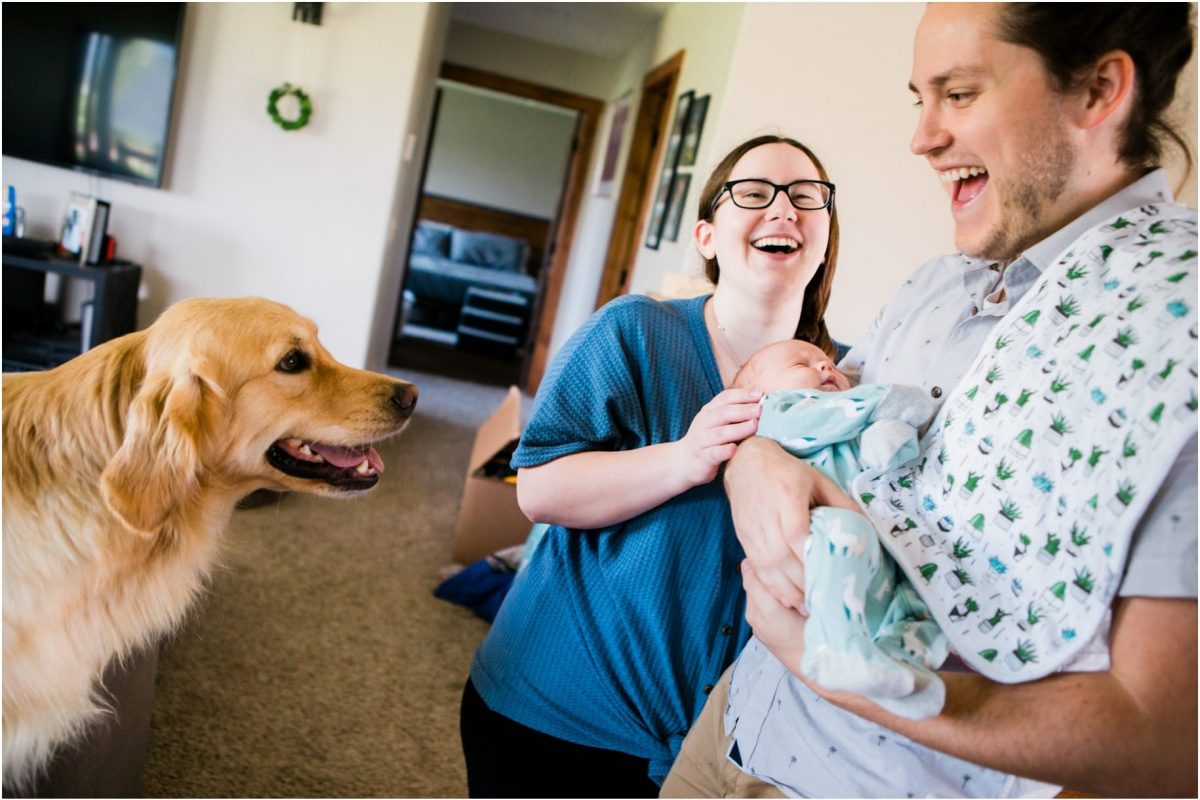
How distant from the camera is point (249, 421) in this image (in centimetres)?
139

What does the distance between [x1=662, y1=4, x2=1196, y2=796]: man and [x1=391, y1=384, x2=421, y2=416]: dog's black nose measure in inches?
31.1

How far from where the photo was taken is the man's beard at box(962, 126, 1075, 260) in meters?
0.83

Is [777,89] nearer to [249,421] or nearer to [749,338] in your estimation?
[749,338]

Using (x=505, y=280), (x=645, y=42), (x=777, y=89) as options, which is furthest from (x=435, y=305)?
(x=777, y=89)

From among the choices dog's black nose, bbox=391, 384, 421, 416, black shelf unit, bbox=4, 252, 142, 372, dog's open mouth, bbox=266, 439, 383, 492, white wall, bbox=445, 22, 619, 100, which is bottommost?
black shelf unit, bbox=4, 252, 142, 372

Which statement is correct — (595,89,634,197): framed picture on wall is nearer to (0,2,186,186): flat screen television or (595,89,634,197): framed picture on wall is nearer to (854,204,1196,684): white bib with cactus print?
(0,2,186,186): flat screen television

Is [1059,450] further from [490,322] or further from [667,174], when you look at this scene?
[490,322]

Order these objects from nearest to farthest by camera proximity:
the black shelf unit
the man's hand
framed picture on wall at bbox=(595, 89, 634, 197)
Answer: the man's hand
the black shelf unit
framed picture on wall at bbox=(595, 89, 634, 197)

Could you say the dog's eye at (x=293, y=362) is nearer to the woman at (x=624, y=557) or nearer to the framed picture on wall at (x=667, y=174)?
the woman at (x=624, y=557)

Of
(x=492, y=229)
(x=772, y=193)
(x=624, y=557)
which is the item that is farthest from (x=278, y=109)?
(x=492, y=229)

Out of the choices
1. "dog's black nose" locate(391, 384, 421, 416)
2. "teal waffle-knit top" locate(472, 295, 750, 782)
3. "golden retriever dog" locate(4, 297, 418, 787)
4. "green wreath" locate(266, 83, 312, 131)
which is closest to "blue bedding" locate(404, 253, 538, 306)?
"green wreath" locate(266, 83, 312, 131)

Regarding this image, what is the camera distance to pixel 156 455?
3.84ft

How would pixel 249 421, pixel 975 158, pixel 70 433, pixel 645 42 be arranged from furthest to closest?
pixel 645 42 → pixel 249 421 → pixel 70 433 → pixel 975 158

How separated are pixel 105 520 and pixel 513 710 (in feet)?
1.96
